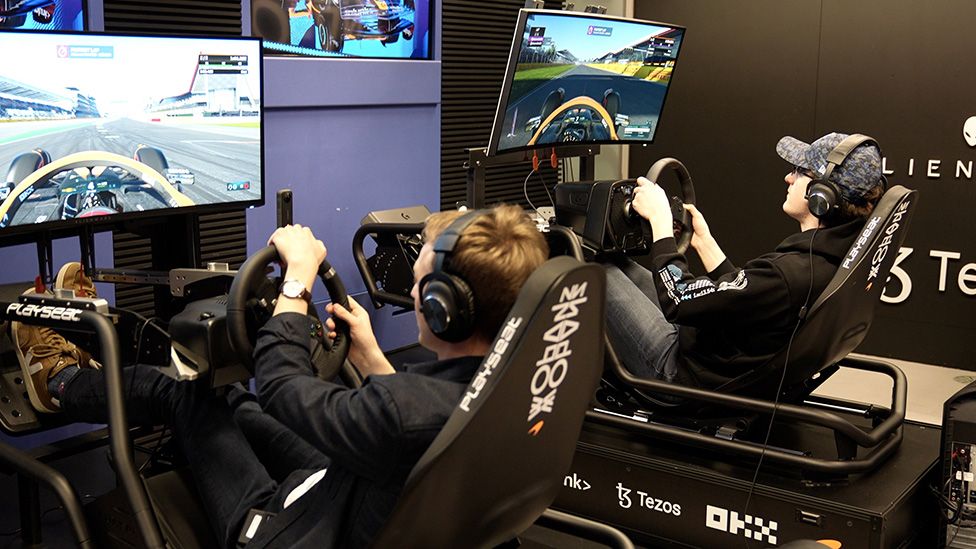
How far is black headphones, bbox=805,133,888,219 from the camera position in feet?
10.2

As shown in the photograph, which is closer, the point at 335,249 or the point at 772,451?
the point at 772,451

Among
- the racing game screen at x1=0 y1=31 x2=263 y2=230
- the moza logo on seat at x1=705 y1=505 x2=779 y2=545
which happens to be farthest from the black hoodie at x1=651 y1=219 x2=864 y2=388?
the racing game screen at x1=0 y1=31 x2=263 y2=230

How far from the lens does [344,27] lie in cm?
511

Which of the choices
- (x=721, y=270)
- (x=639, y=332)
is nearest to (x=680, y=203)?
(x=721, y=270)

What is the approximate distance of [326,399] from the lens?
1835mm

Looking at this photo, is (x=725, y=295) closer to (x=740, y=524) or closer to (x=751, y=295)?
(x=751, y=295)

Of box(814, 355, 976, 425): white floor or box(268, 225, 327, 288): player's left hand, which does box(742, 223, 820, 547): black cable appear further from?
box(814, 355, 976, 425): white floor

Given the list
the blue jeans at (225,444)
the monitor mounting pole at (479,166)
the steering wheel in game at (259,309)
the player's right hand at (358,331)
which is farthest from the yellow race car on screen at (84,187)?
the monitor mounting pole at (479,166)

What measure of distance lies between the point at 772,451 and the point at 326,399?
1.69 m

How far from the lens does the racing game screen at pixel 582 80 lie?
3885 millimetres

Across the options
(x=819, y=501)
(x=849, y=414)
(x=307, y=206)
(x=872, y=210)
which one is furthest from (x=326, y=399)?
(x=307, y=206)

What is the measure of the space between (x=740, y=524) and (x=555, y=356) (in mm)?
1654

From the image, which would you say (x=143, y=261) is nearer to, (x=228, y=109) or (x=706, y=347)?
(x=228, y=109)

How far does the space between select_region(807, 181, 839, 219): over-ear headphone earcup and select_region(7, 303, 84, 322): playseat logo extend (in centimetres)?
211
